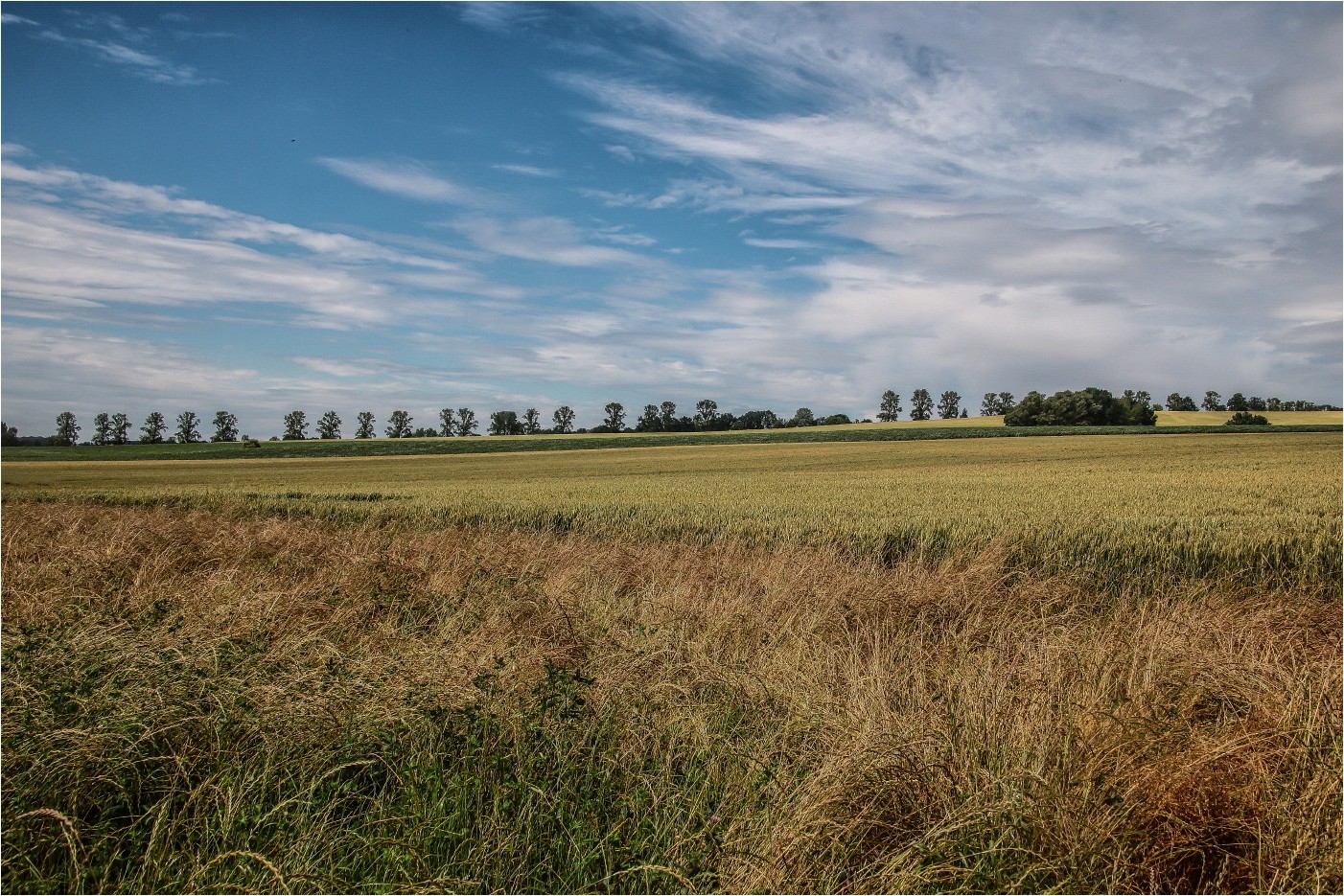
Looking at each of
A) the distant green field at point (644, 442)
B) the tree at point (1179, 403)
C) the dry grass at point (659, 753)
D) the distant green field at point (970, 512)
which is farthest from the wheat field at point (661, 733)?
the tree at point (1179, 403)

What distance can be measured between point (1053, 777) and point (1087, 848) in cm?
52

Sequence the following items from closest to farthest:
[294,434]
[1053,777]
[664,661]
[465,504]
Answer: [1053,777], [664,661], [465,504], [294,434]

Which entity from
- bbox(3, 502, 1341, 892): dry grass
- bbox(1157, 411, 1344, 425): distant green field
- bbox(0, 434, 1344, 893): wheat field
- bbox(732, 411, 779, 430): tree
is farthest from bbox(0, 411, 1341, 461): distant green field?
bbox(3, 502, 1341, 892): dry grass

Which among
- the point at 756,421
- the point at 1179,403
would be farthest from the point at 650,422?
the point at 1179,403

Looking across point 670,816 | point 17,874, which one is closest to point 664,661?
point 670,816

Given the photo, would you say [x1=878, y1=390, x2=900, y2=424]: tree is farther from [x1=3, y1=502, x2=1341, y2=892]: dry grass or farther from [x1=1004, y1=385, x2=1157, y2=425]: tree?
[x1=3, y1=502, x2=1341, y2=892]: dry grass

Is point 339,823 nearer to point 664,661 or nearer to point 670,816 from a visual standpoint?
point 670,816

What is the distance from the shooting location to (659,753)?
4910mm

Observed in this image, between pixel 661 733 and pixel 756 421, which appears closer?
pixel 661 733

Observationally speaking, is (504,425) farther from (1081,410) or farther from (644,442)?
(1081,410)

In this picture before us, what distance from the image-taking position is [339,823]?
14.1 feet

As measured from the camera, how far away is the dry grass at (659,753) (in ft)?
12.4

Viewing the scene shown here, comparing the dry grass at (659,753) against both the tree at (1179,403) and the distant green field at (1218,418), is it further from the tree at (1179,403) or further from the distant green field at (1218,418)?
the tree at (1179,403)

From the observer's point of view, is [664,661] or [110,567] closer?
[664,661]
